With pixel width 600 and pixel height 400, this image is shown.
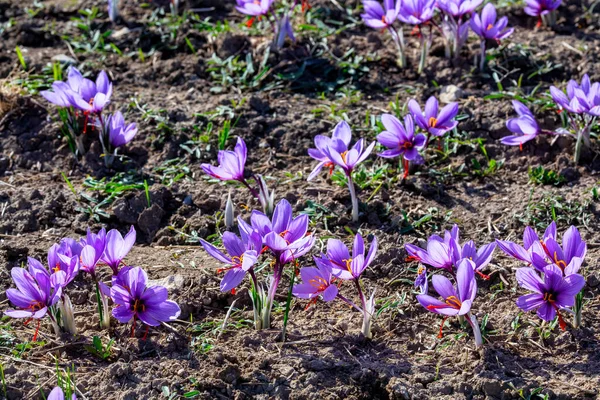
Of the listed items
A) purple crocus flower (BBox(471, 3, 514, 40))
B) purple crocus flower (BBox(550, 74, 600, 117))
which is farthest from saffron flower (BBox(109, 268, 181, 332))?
purple crocus flower (BBox(471, 3, 514, 40))

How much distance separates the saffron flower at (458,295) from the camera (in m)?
2.33

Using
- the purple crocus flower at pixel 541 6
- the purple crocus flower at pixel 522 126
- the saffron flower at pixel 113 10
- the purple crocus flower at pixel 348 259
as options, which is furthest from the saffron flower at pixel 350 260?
the saffron flower at pixel 113 10

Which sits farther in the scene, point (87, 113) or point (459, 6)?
point (459, 6)

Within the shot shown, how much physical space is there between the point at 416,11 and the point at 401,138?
0.86 meters

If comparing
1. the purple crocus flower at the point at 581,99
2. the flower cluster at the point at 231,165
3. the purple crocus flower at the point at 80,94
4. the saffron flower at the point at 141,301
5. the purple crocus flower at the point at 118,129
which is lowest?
the purple crocus flower at the point at 118,129

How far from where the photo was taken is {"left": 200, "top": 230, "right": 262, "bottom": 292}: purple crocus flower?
2387 millimetres

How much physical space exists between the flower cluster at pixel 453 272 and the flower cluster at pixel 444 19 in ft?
4.71

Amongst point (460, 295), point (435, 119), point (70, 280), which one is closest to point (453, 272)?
point (460, 295)

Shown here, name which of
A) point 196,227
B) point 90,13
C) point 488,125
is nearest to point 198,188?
point 196,227

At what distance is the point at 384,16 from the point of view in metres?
3.75

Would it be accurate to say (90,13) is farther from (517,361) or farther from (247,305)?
(517,361)

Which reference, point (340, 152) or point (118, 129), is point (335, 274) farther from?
point (118, 129)

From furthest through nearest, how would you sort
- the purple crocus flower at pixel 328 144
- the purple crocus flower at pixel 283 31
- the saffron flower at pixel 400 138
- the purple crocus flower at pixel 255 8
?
the purple crocus flower at pixel 283 31 → the purple crocus flower at pixel 255 8 → the saffron flower at pixel 400 138 → the purple crocus flower at pixel 328 144

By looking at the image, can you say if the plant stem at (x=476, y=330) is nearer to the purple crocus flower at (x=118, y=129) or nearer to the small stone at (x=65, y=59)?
the purple crocus flower at (x=118, y=129)
